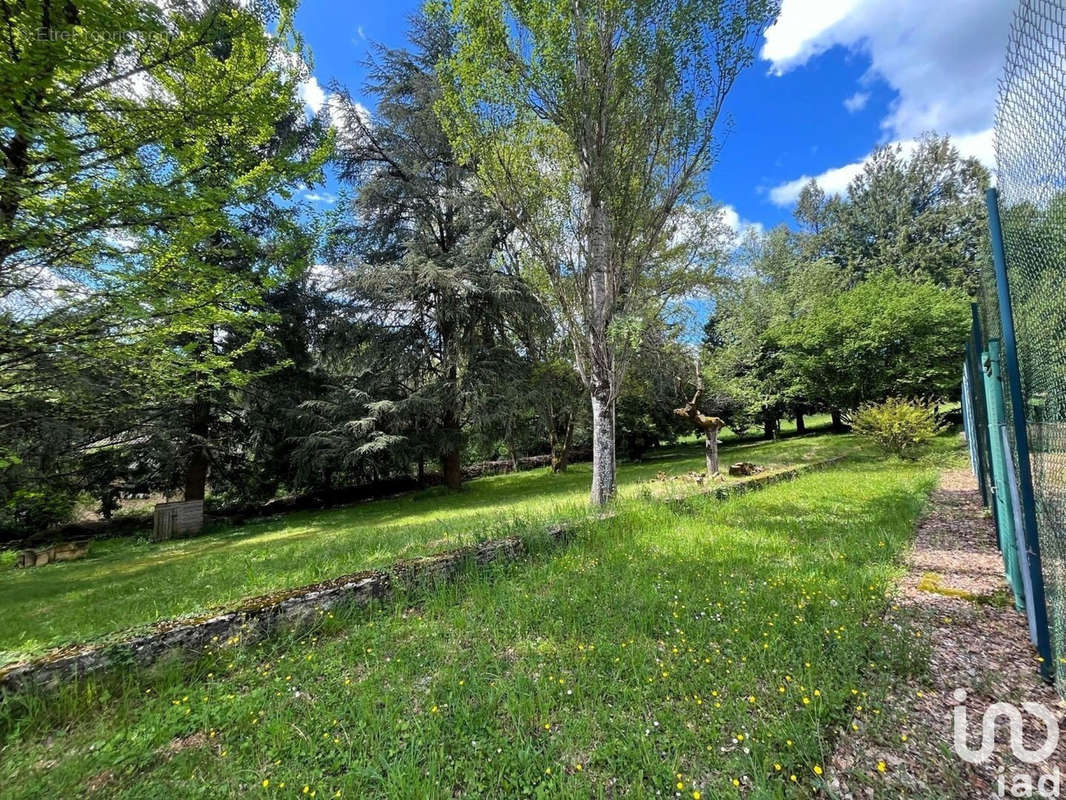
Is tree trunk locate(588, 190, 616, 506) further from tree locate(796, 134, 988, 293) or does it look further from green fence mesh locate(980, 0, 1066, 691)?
tree locate(796, 134, 988, 293)

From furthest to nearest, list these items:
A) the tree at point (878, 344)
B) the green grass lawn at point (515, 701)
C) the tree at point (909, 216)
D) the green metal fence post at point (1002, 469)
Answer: the tree at point (909, 216) < the tree at point (878, 344) < the green metal fence post at point (1002, 469) < the green grass lawn at point (515, 701)

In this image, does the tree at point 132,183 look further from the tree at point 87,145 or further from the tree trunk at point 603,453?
the tree trunk at point 603,453

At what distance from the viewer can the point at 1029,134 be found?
178cm

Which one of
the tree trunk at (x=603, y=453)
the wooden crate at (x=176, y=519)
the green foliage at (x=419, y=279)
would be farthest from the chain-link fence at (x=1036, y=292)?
the wooden crate at (x=176, y=519)

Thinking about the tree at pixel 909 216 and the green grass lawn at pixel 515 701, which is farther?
the tree at pixel 909 216

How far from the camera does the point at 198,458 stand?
11.3 meters

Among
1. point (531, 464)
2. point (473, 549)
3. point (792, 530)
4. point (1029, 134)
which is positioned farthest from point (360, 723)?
point (531, 464)

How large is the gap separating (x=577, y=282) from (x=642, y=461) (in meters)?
12.5

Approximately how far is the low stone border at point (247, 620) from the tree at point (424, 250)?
293 inches

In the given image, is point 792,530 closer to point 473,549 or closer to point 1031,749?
point 1031,749

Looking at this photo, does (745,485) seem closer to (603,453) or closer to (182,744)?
(603,453)

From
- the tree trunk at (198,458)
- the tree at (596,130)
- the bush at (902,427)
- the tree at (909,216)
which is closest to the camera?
the tree at (596,130)

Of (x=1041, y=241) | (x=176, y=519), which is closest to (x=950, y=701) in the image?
(x=1041, y=241)

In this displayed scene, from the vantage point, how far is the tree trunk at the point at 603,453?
704cm
